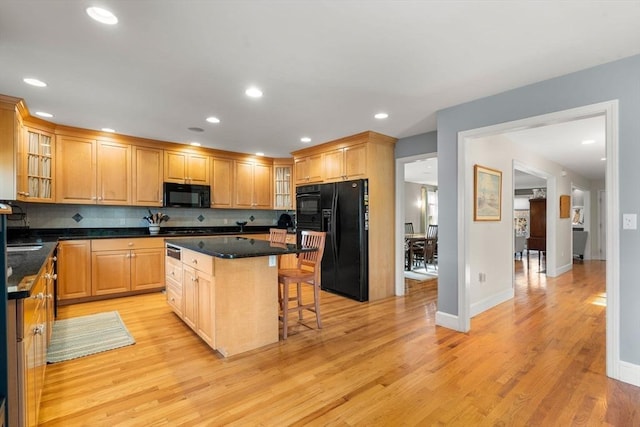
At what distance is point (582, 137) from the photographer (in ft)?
14.4

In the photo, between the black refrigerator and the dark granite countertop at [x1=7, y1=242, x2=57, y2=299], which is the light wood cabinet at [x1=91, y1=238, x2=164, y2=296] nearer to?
the dark granite countertop at [x1=7, y1=242, x2=57, y2=299]

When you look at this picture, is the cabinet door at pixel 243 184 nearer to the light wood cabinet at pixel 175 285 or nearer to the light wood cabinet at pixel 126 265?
the light wood cabinet at pixel 126 265

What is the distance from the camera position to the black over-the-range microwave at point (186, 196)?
15.9ft

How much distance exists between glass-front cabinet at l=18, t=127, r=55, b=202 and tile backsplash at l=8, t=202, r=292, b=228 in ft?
1.39

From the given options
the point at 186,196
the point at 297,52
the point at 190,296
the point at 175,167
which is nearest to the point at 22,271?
the point at 190,296

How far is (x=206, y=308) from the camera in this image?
269 cm

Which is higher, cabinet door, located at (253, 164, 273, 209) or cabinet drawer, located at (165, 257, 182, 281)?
cabinet door, located at (253, 164, 273, 209)

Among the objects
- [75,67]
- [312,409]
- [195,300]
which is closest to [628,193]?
[312,409]

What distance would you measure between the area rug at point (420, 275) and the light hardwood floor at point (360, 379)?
2283mm

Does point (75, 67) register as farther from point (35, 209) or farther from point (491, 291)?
point (491, 291)

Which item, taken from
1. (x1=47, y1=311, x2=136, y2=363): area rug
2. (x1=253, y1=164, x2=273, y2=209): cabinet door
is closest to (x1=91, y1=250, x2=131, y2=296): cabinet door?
(x1=47, y1=311, x2=136, y2=363): area rug

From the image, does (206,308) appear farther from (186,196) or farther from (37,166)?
(37,166)

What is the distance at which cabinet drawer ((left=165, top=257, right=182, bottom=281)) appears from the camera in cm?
329

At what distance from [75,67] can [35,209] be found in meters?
2.89
